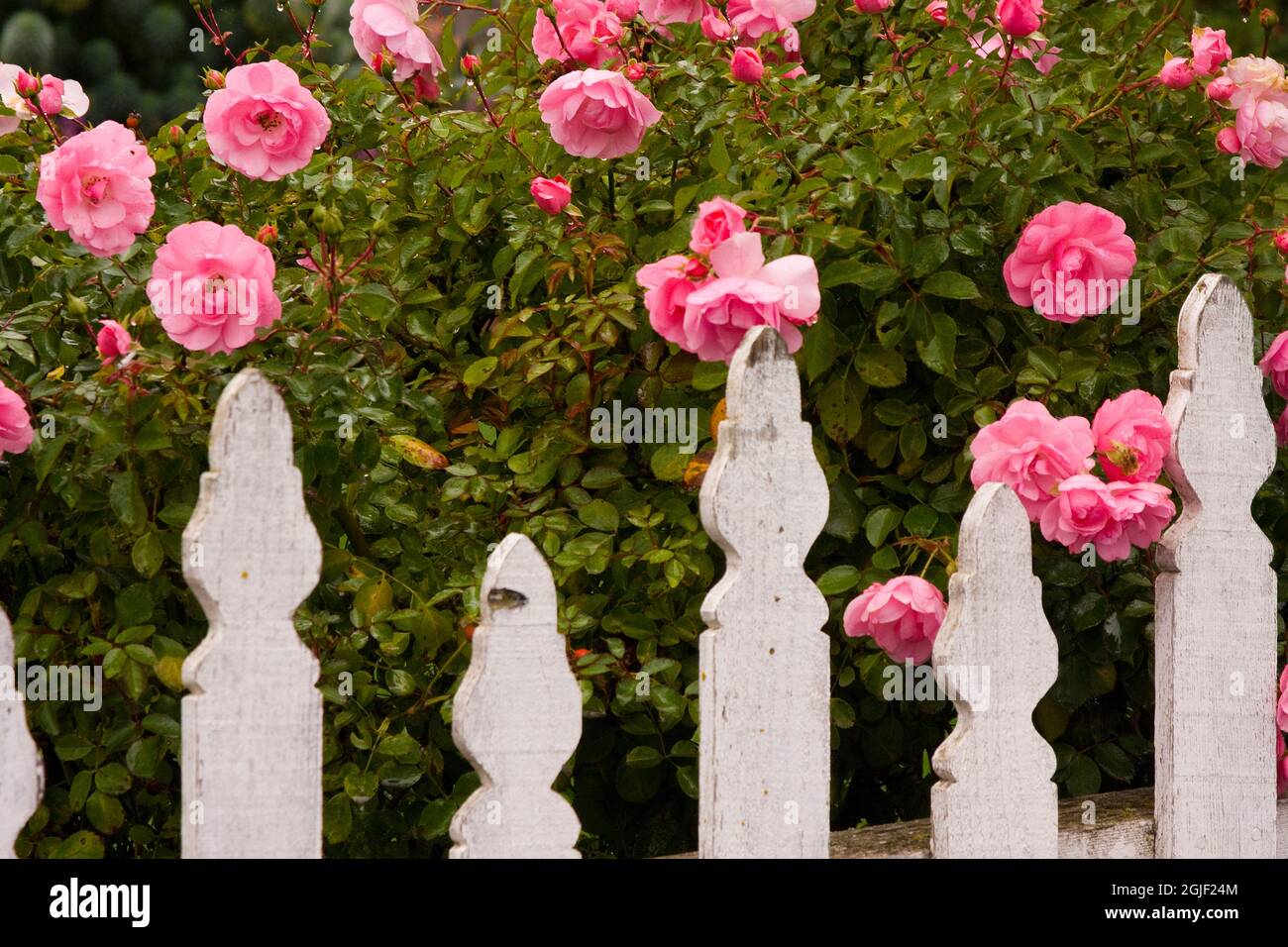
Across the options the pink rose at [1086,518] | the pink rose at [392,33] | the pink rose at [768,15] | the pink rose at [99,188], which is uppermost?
the pink rose at [768,15]

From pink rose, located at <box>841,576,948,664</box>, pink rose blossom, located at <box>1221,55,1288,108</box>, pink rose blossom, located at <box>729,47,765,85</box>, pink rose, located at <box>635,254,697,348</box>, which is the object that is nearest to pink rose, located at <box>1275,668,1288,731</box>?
pink rose, located at <box>841,576,948,664</box>

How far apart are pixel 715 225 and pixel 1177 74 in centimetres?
76

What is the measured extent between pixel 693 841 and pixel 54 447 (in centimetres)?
93

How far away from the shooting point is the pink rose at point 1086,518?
1.66 metres

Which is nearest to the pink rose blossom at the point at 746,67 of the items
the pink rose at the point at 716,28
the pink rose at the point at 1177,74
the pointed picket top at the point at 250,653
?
the pink rose at the point at 716,28

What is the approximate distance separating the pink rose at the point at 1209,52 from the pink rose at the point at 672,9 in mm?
678

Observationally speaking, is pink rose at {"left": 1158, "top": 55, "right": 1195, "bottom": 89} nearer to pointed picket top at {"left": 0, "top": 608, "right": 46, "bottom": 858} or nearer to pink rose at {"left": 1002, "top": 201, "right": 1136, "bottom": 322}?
pink rose at {"left": 1002, "top": 201, "right": 1136, "bottom": 322}

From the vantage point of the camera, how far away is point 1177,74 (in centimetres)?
205

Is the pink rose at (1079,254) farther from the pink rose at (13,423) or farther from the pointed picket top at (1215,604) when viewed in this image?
the pink rose at (13,423)

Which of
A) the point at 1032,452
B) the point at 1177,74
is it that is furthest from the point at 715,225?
the point at 1177,74

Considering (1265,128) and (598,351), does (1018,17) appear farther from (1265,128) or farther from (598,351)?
(598,351)

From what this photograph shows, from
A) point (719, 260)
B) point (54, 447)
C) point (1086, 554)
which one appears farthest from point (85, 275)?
point (1086, 554)

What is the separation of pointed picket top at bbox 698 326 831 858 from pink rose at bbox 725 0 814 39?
0.76 metres
